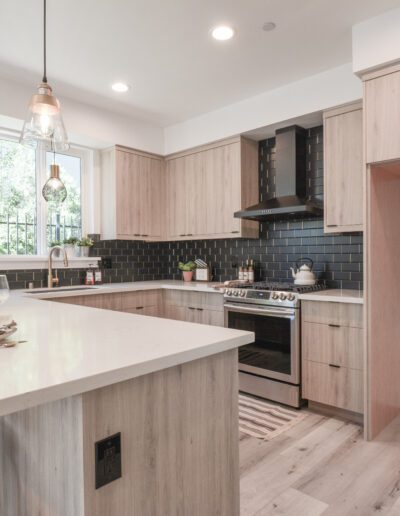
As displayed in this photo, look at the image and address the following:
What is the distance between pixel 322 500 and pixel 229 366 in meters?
1.07

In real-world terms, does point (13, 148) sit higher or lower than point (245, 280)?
higher

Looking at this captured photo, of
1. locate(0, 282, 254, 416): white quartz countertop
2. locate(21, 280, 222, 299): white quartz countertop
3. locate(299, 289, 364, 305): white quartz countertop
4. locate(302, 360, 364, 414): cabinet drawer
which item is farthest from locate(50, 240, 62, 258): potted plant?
locate(302, 360, 364, 414): cabinet drawer

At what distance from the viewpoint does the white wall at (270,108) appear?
2.99m

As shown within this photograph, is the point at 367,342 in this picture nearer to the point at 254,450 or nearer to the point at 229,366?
the point at 254,450

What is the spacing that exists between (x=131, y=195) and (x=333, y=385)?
2.71m

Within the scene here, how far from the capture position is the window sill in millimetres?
3510

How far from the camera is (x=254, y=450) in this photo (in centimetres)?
234

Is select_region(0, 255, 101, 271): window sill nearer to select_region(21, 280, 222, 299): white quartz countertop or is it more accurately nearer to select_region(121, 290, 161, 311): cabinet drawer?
select_region(21, 280, 222, 299): white quartz countertop

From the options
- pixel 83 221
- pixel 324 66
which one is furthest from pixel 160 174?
pixel 324 66

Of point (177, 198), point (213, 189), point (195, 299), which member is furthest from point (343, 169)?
point (177, 198)

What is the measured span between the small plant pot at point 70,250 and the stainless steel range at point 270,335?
5.59 ft

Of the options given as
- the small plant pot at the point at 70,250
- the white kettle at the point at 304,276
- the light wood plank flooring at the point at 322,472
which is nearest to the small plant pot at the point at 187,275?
the small plant pot at the point at 70,250

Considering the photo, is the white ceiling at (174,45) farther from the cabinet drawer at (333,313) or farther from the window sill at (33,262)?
the cabinet drawer at (333,313)

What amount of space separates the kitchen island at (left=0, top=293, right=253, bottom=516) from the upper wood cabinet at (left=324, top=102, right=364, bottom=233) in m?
1.96
